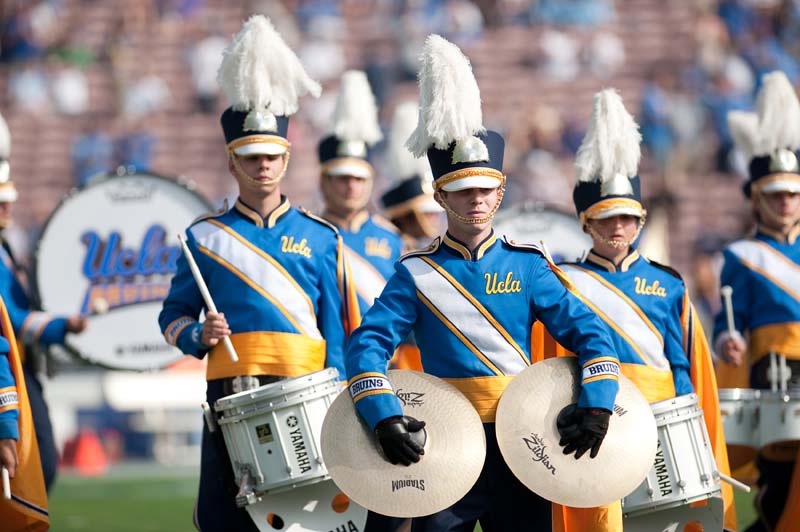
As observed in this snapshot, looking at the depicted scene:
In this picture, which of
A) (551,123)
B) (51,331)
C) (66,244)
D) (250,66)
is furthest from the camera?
(551,123)

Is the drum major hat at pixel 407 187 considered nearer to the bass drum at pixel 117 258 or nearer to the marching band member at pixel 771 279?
the bass drum at pixel 117 258

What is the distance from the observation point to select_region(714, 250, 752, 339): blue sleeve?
778cm

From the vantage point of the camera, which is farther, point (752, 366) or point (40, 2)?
point (40, 2)

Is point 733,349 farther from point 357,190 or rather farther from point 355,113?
point 355,113

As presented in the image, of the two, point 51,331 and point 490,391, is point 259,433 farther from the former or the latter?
point 51,331

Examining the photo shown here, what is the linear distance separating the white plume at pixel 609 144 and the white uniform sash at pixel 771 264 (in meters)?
1.20

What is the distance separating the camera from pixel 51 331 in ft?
24.8

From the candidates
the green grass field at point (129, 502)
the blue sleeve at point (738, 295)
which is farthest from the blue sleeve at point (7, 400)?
the green grass field at point (129, 502)

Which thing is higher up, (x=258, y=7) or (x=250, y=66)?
(x=258, y=7)

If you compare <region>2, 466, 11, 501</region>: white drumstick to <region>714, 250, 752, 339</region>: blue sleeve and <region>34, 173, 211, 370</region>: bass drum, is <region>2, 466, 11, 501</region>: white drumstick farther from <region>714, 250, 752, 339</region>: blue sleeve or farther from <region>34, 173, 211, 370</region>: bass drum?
<region>714, 250, 752, 339</region>: blue sleeve

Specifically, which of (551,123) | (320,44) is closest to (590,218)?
(551,123)

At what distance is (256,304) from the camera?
6277mm

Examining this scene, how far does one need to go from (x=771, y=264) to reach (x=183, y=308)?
3092 mm

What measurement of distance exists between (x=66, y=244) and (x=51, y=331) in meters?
0.93
